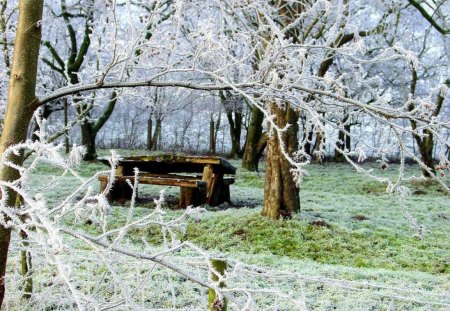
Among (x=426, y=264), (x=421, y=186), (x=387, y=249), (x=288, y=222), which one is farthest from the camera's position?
(x=421, y=186)

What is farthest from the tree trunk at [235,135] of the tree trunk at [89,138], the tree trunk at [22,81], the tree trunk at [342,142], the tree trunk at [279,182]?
the tree trunk at [22,81]

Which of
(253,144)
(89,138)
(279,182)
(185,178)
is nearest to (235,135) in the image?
(253,144)

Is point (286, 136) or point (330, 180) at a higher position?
point (286, 136)

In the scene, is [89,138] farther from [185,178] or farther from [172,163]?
[185,178]

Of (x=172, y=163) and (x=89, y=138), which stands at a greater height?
(x=89, y=138)

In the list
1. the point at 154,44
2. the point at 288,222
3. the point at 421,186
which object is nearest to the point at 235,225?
the point at 288,222

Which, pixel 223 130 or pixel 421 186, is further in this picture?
pixel 223 130

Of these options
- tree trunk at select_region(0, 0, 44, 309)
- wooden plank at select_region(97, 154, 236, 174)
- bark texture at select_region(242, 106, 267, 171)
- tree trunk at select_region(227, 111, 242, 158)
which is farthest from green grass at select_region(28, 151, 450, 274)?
tree trunk at select_region(227, 111, 242, 158)

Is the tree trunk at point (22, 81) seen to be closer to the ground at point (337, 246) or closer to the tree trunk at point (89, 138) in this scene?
the ground at point (337, 246)

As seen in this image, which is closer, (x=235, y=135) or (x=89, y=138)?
(x=89, y=138)

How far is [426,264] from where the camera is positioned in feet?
22.1

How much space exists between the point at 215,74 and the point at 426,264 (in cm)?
586

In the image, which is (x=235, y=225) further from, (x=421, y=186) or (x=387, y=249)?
(x=421, y=186)

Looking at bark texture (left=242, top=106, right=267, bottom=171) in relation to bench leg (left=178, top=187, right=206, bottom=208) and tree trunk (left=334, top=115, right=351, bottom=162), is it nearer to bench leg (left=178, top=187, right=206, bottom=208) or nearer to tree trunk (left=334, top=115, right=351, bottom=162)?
tree trunk (left=334, top=115, right=351, bottom=162)
